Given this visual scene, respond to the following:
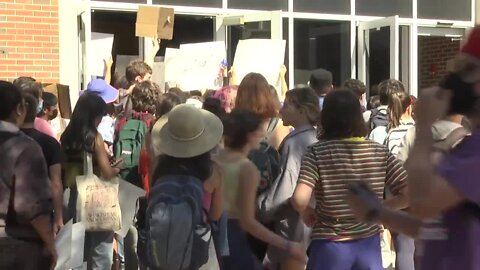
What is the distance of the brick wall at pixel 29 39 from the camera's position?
10836 millimetres

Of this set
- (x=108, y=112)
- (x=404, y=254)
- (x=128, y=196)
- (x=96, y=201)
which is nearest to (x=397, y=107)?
(x=404, y=254)

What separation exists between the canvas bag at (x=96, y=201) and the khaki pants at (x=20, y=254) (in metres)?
1.55

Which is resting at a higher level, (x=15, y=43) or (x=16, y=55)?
(x=15, y=43)

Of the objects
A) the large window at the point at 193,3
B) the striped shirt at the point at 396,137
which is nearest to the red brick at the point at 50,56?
the large window at the point at 193,3

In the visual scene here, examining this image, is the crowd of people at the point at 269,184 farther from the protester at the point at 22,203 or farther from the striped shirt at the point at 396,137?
the striped shirt at the point at 396,137

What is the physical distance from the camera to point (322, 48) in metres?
15.1

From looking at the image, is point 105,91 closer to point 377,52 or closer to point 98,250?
point 98,250

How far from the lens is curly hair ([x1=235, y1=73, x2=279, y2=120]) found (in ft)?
21.6

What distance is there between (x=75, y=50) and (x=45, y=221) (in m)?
6.49

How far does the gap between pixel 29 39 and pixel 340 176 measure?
679cm

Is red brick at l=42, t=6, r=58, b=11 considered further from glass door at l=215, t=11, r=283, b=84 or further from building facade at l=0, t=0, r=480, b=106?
glass door at l=215, t=11, r=283, b=84

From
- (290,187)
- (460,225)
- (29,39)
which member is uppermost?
(29,39)

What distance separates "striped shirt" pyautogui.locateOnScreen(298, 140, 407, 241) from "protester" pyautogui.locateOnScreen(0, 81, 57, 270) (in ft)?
4.91

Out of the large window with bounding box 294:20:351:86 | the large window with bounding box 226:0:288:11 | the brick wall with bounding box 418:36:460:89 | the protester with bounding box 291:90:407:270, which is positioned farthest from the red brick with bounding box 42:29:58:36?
the brick wall with bounding box 418:36:460:89
